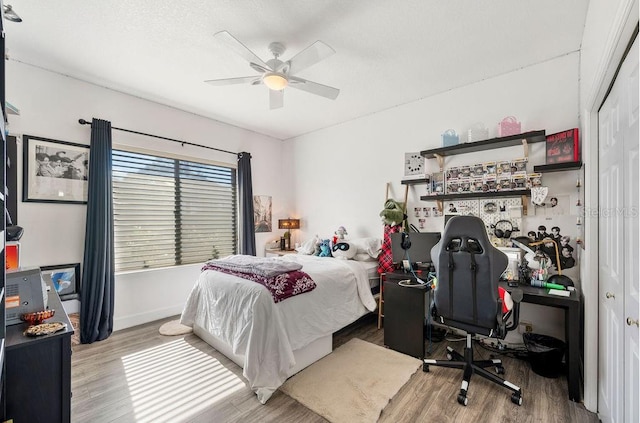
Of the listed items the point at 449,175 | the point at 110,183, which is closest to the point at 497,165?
the point at 449,175

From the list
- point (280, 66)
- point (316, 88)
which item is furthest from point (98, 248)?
point (316, 88)

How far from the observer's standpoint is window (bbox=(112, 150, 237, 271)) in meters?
3.34

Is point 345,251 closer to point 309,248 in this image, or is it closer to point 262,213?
point 309,248

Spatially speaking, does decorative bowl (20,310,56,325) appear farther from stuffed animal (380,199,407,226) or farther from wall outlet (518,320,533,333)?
wall outlet (518,320,533,333)

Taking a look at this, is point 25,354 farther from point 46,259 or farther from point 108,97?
point 108,97

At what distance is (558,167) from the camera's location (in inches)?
91.1

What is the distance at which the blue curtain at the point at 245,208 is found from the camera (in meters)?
4.28

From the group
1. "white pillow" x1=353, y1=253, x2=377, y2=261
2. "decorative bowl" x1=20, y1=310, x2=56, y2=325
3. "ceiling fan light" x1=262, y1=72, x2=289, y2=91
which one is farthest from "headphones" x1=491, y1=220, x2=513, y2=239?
"decorative bowl" x1=20, y1=310, x2=56, y2=325

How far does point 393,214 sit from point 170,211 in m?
2.93

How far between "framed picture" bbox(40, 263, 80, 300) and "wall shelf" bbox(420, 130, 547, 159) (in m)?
3.98

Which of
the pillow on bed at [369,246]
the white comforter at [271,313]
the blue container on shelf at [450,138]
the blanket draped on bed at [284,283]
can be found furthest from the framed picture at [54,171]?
the blue container on shelf at [450,138]

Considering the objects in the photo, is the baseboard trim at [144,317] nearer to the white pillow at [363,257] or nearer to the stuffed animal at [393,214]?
the white pillow at [363,257]

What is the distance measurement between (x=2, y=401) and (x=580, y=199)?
12.6 ft

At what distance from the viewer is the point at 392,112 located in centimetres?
365
